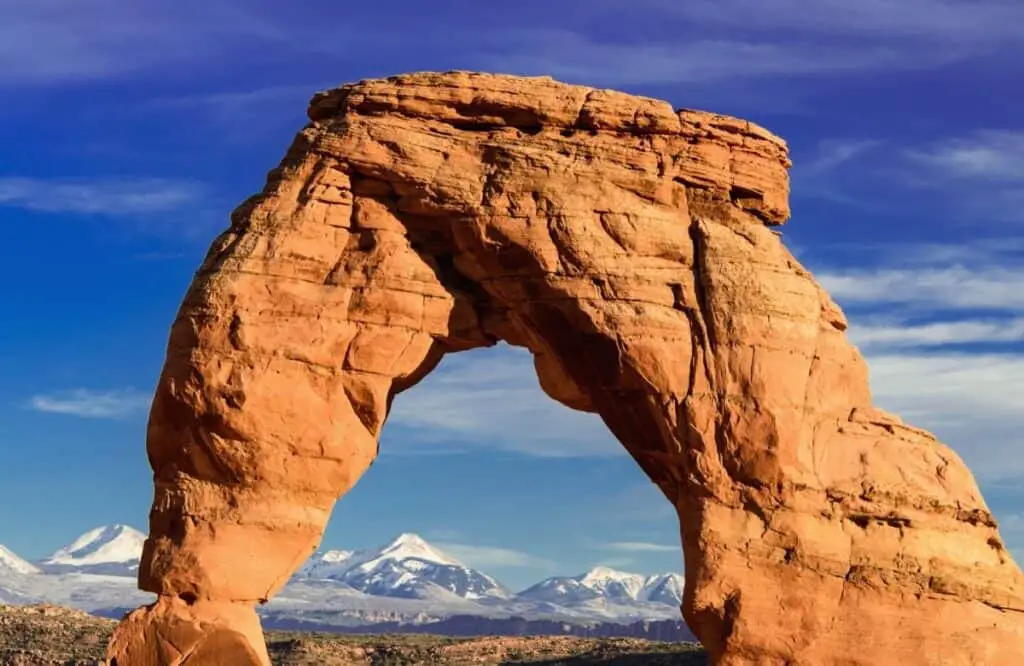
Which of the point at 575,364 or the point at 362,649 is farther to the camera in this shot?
the point at 362,649

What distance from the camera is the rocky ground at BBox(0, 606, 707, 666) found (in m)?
47.8

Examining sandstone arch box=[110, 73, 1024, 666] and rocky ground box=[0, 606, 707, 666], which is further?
rocky ground box=[0, 606, 707, 666]

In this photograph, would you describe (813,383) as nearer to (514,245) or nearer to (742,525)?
(742,525)

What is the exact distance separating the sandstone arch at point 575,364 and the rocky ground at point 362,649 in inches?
719

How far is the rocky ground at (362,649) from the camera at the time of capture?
47.8m

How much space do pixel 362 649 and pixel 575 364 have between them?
3306 cm

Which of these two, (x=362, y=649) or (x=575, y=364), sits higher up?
(x=575, y=364)

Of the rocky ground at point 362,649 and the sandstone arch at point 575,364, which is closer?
the sandstone arch at point 575,364

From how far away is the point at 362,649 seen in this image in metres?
59.4

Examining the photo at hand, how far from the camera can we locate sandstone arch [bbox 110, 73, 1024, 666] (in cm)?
2712

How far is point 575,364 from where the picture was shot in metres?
28.4

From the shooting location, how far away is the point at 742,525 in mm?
27391

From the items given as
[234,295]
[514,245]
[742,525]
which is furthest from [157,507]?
[742,525]

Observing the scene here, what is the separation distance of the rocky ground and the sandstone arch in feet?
59.9
